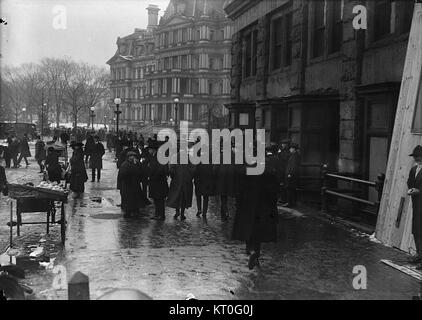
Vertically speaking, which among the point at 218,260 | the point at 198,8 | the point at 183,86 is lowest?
the point at 218,260

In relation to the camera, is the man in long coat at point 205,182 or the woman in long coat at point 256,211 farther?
the man in long coat at point 205,182

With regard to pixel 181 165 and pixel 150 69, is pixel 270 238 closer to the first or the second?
pixel 181 165

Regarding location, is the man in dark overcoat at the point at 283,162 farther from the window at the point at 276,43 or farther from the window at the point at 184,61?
the window at the point at 184,61

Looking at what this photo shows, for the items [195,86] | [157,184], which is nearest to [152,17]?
[195,86]

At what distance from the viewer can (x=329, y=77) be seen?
15.6 metres

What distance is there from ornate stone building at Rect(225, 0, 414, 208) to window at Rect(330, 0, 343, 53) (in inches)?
1.2

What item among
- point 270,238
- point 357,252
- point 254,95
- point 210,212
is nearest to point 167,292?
point 270,238

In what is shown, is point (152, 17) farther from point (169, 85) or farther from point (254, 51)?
point (254, 51)

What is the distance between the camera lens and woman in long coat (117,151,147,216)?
12.5 metres

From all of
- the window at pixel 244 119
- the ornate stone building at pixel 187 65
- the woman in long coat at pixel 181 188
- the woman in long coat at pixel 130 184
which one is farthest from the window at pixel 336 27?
the ornate stone building at pixel 187 65

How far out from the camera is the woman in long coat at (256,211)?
8.17 meters

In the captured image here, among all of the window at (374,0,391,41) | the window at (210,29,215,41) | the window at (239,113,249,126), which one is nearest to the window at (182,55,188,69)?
the window at (210,29,215,41)

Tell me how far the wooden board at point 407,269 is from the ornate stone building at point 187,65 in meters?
56.9

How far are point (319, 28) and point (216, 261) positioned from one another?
10.8 m
